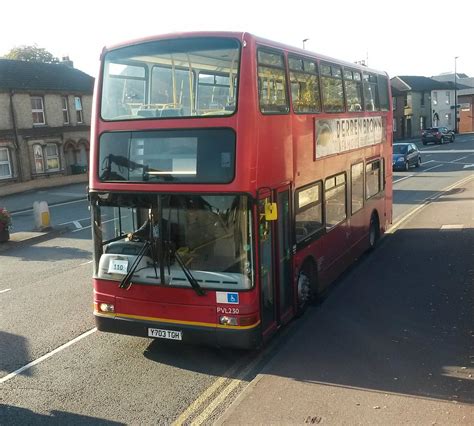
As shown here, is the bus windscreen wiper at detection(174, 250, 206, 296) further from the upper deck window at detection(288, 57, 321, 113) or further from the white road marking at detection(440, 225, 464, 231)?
the white road marking at detection(440, 225, 464, 231)

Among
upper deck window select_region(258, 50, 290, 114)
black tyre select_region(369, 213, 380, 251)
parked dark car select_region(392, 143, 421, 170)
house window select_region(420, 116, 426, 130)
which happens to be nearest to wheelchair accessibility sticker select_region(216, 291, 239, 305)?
upper deck window select_region(258, 50, 290, 114)

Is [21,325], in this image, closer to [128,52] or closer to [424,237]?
[128,52]

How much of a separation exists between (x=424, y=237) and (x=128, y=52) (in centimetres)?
1032

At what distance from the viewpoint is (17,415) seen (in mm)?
5742

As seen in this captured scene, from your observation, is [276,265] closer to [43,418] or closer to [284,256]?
[284,256]

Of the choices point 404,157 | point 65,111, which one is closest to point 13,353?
point 404,157

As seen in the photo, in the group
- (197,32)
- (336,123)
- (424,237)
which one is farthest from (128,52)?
(424,237)

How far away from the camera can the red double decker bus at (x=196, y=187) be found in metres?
6.42

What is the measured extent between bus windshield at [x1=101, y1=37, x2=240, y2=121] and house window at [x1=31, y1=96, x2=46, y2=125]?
2807 centimetres

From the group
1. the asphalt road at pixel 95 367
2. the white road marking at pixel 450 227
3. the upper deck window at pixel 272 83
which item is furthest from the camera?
the white road marking at pixel 450 227

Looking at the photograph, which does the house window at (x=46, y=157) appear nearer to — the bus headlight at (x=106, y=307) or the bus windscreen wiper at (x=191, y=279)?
the bus headlight at (x=106, y=307)

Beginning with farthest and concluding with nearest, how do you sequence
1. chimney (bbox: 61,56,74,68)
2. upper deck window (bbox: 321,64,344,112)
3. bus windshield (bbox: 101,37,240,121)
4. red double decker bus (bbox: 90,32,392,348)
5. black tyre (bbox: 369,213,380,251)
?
chimney (bbox: 61,56,74,68) < black tyre (bbox: 369,213,380,251) < upper deck window (bbox: 321,64,344,112) < bus windshield (bbox: 101,37,240,121) < red double decker bus (bbox: 90,32,392,348)

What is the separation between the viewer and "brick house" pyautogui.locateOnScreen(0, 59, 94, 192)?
30969 millimetres

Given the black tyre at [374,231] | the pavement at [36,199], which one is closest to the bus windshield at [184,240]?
the black tyre at [374,231]
